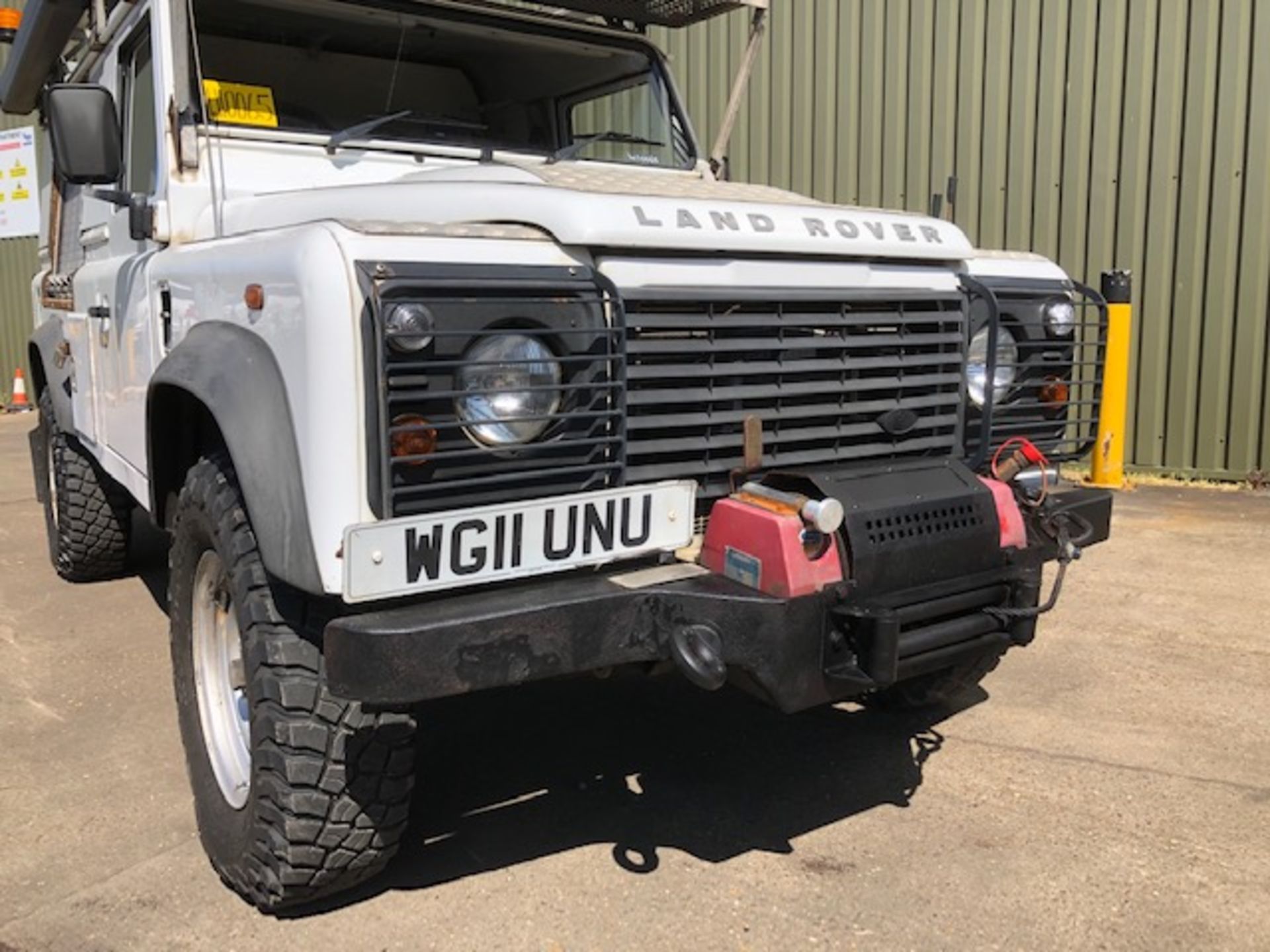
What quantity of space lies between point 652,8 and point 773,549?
102 inches

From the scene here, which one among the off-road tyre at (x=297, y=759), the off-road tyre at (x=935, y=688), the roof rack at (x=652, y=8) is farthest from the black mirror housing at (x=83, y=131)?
the off-road tyre at (x=935, y=688)

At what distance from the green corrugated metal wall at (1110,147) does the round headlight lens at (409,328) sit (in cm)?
672

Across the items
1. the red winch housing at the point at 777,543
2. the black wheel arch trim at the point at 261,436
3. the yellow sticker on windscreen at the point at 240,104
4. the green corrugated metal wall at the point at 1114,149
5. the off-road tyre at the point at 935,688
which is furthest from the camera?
the green corrugated metal wall at the point at 1114,149

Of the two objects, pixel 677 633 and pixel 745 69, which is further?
pixel 745 69

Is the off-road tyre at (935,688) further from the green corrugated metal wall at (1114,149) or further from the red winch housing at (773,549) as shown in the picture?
the green corrugated metal wall at (1114,149)

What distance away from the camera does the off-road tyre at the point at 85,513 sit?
5.15 metres

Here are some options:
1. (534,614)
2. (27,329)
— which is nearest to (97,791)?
(534,614)

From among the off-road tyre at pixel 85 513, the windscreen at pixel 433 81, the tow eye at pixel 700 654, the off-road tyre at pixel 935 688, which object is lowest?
the off-road tyre at pixel 935 688

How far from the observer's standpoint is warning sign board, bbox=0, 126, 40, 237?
1227cm

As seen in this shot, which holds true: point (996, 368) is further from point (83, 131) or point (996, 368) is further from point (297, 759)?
point (83, 131)

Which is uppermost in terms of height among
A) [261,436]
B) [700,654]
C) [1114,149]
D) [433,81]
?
[1114,149]

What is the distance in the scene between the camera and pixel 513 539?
84.7 inches

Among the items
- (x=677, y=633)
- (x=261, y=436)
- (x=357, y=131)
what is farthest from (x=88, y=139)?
(x=677, y=633)

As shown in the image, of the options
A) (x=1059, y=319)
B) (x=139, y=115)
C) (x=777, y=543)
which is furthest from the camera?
(x=139, y=115)
